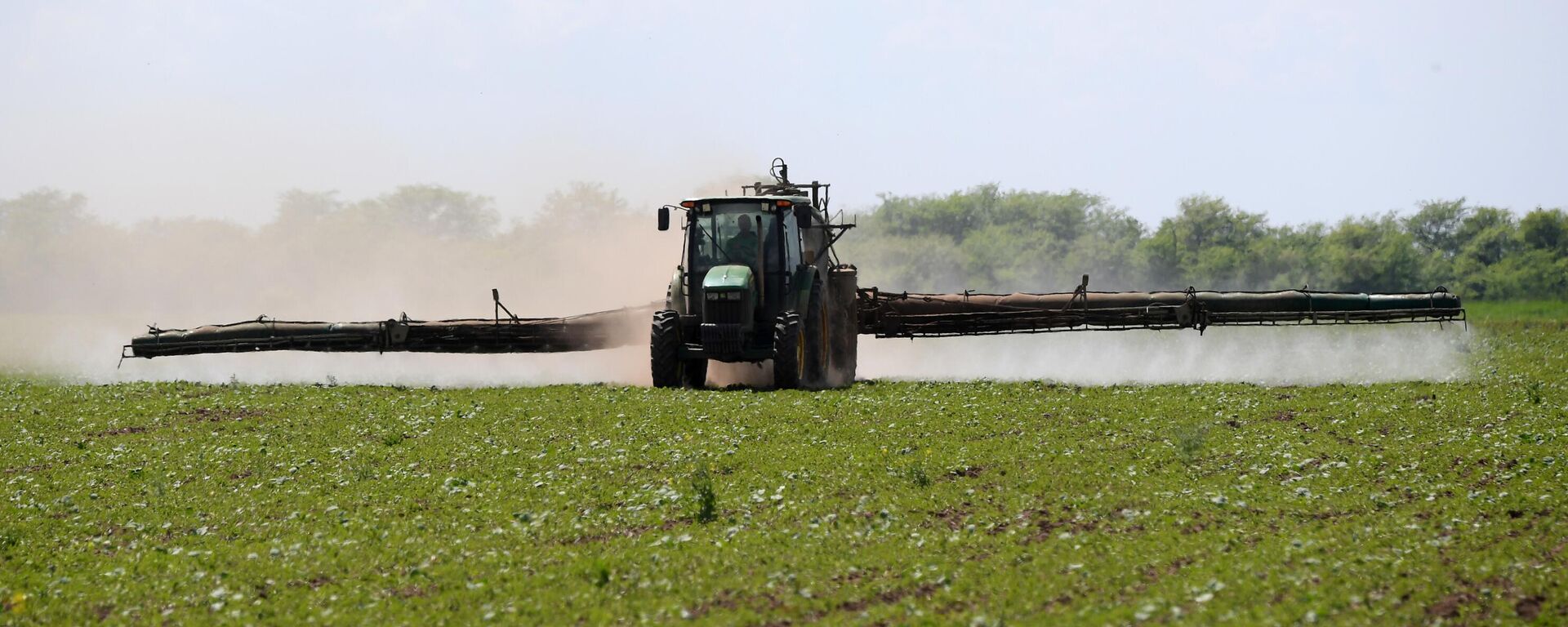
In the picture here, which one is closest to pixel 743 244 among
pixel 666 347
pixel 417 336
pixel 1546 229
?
pixel 666 347

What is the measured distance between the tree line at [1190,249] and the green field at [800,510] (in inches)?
2504

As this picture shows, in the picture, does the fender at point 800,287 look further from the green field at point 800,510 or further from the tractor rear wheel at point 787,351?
the green field at point 800,510

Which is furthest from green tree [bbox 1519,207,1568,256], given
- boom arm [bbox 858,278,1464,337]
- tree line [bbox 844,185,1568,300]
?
boom arm [bbox 858,278,1464,337]

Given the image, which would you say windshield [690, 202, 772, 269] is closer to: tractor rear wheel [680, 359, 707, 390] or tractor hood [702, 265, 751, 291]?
tractor hood [702, 265, 751, 291]

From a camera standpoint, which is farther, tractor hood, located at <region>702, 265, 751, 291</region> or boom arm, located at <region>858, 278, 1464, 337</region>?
boom arm, located at <region>858, 278, 1464, 337</region>

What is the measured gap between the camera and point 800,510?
15398 mm

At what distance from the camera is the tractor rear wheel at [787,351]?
87.7 feet

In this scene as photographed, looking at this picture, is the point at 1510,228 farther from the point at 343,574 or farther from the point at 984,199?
the point at 343,574

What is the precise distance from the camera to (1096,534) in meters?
13.6

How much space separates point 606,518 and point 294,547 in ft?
10.6

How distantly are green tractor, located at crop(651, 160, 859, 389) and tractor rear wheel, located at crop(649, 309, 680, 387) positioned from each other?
0.02 meters

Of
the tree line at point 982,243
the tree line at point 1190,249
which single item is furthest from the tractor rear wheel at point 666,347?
the tree line at point 1190,249

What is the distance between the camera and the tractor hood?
26.7m

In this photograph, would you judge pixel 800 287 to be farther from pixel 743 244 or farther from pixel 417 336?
pixel 417 336
